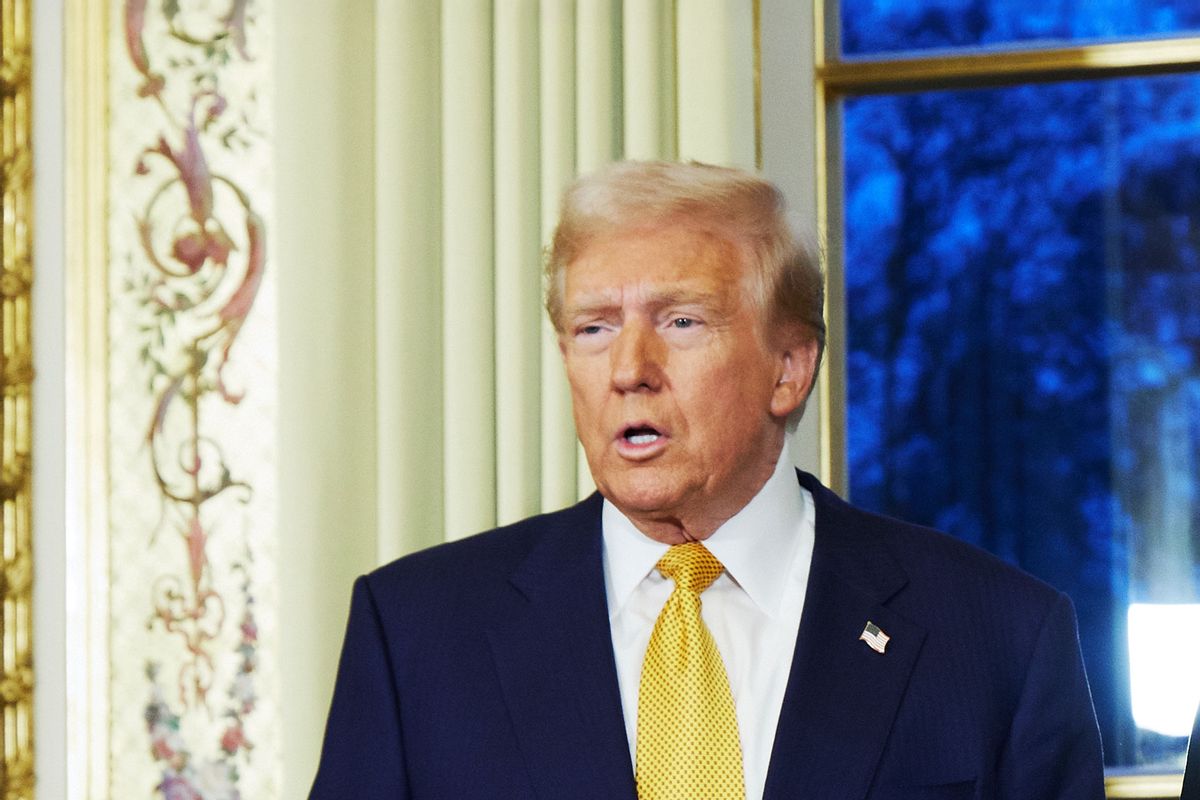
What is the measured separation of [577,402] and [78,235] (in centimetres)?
106

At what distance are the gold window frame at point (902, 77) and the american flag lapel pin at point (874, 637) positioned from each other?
0.86m

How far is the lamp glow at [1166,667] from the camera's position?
242 cm

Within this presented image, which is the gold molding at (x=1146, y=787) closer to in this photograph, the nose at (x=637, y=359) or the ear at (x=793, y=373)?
the ear at (x=793, y=373)

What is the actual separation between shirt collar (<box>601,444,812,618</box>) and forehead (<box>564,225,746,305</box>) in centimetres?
23

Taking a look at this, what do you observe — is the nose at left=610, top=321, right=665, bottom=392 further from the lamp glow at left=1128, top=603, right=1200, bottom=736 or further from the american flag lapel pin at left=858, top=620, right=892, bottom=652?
the lamp glow at left=1128, top=603, right=1200, bottom=736

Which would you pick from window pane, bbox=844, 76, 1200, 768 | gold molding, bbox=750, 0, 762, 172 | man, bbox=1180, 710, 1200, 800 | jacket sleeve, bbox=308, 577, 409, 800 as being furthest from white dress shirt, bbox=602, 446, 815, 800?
window pane, bbox=844, 76, 1200, 768

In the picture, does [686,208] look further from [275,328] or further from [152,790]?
[152,790]

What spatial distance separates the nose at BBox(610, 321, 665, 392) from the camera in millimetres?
1480

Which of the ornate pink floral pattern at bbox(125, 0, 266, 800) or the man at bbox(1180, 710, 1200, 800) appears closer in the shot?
the man at bbox(1180, 710, 1200, 800)

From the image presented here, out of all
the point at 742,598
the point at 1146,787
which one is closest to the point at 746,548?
the point at 742,598

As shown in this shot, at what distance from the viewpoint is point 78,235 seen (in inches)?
88.3

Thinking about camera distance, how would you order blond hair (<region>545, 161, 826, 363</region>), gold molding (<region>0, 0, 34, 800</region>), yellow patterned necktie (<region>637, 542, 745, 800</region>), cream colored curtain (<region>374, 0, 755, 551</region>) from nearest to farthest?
yellow patterned necktie (<region>637, 542, 745, 800</region>) → blond hair (<region>545, 161, 826, 363</region>) → cream colored curtain (<region>374, 0, 755, 551</region>) → gold molding (<region>0, 0, 34, 800</region>)

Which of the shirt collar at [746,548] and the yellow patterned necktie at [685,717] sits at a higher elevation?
the shirt collar at [746,548]

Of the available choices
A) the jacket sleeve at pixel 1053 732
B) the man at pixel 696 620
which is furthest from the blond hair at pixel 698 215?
the jacket sleeve at pixel 1053 732
